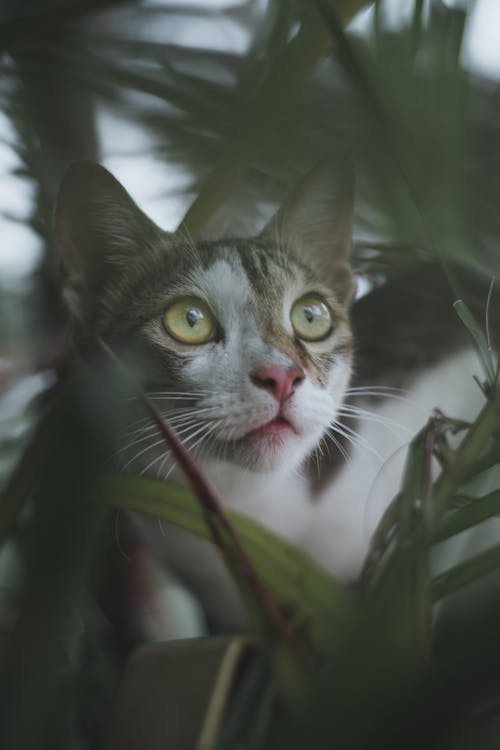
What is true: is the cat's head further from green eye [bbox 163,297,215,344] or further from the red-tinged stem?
the red-tinged stem

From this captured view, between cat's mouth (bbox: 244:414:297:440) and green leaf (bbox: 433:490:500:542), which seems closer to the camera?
green leaf (bbox: 433:490:500:542)

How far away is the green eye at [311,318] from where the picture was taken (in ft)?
1.48

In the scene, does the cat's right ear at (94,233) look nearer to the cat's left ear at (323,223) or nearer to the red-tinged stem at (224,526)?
the cat's left ear at (323,223)

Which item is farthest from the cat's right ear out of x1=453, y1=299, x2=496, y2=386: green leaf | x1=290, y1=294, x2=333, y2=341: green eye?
x1=453, y1=299, x2=496, y2=386: green leaf

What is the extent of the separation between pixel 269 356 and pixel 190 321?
0.07 metres

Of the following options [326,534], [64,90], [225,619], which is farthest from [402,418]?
[64,90]

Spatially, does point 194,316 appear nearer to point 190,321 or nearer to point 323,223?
point 190,321

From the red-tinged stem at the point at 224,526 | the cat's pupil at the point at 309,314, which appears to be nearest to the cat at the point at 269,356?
the cat's pupil at the point at 309,314

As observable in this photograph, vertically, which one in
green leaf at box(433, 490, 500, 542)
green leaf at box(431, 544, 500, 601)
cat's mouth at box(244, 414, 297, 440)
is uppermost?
cat's mouth at box(244, 414, 297, 440)

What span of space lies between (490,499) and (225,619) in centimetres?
32

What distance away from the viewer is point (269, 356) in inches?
15.2

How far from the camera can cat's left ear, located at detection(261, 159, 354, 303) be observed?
0.43 metres

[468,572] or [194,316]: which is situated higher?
[194,316]

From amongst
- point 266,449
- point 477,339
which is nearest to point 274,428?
point 266,449
